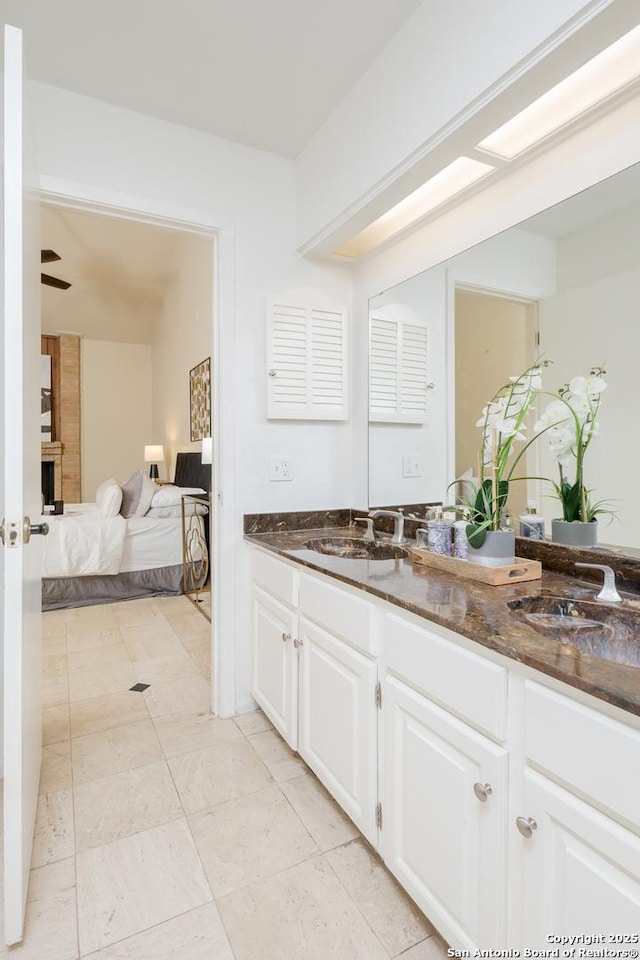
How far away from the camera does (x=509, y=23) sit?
120cm

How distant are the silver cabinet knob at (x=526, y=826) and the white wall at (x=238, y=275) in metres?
1.54

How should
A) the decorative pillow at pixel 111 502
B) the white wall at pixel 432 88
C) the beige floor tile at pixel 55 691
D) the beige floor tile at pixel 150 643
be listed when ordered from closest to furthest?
1. the white wall at pixel 432 88
2. the beige floor tile at pixel 55 691
3. the beige floor tile at pixel 150 643
4. the decorative pillow at pixel 111 502

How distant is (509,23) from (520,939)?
198cm

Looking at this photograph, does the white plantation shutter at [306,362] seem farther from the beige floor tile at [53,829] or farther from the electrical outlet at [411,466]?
the beige floor tile at [53,829]

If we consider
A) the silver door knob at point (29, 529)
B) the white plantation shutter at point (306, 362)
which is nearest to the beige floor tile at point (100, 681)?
the silver door knob at point (29, 529)

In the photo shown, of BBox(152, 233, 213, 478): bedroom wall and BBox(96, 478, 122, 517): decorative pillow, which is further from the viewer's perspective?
BBox(152, 233, 213, 478): bedroom wall

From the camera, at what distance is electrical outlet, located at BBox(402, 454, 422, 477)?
6.98 feet

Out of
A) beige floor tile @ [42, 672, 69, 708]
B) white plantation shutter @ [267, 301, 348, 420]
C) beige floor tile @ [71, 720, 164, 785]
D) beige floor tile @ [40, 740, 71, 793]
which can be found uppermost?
white plantation shutter @ [267, 301, 348, 420]

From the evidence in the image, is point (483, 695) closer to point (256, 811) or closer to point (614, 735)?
point (614, 735)

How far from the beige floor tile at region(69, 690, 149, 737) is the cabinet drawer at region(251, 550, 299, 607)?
89 cm

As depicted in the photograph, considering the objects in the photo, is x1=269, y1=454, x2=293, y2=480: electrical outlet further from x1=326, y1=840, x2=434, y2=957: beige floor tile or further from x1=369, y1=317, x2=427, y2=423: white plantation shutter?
x1=326, y1=840, x2=434, y2=957: beige floor tile

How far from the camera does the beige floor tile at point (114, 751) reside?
191cm

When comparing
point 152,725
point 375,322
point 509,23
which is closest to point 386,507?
point 375,322

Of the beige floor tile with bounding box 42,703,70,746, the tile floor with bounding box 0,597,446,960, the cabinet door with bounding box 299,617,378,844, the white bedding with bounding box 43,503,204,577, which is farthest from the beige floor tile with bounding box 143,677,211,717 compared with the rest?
the white bedding with bounding box 43,503,204,577
